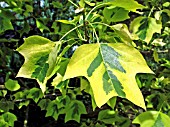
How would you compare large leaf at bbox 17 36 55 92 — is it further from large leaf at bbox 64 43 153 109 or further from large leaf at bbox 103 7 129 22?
large leaf at bbox 103 7 129 22

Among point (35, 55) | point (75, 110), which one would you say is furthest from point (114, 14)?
point (75, 110)

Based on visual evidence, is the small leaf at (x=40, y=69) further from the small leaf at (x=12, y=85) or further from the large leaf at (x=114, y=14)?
the small leaf at (x=12, y=85)

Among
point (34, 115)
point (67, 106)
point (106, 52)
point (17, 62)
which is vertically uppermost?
point (106, 52)

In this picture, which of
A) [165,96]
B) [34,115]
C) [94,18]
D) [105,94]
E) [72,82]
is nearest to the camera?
[105,94]

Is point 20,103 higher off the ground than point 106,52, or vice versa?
point 106,52

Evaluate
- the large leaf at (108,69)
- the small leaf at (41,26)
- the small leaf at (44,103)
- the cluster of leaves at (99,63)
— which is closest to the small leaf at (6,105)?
the cluster of leaves at (99,63)

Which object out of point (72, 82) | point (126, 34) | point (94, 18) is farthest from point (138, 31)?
point (72, 82)

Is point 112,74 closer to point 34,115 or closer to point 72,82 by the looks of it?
point 72,82

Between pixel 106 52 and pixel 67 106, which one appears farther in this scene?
pixel 67 106
